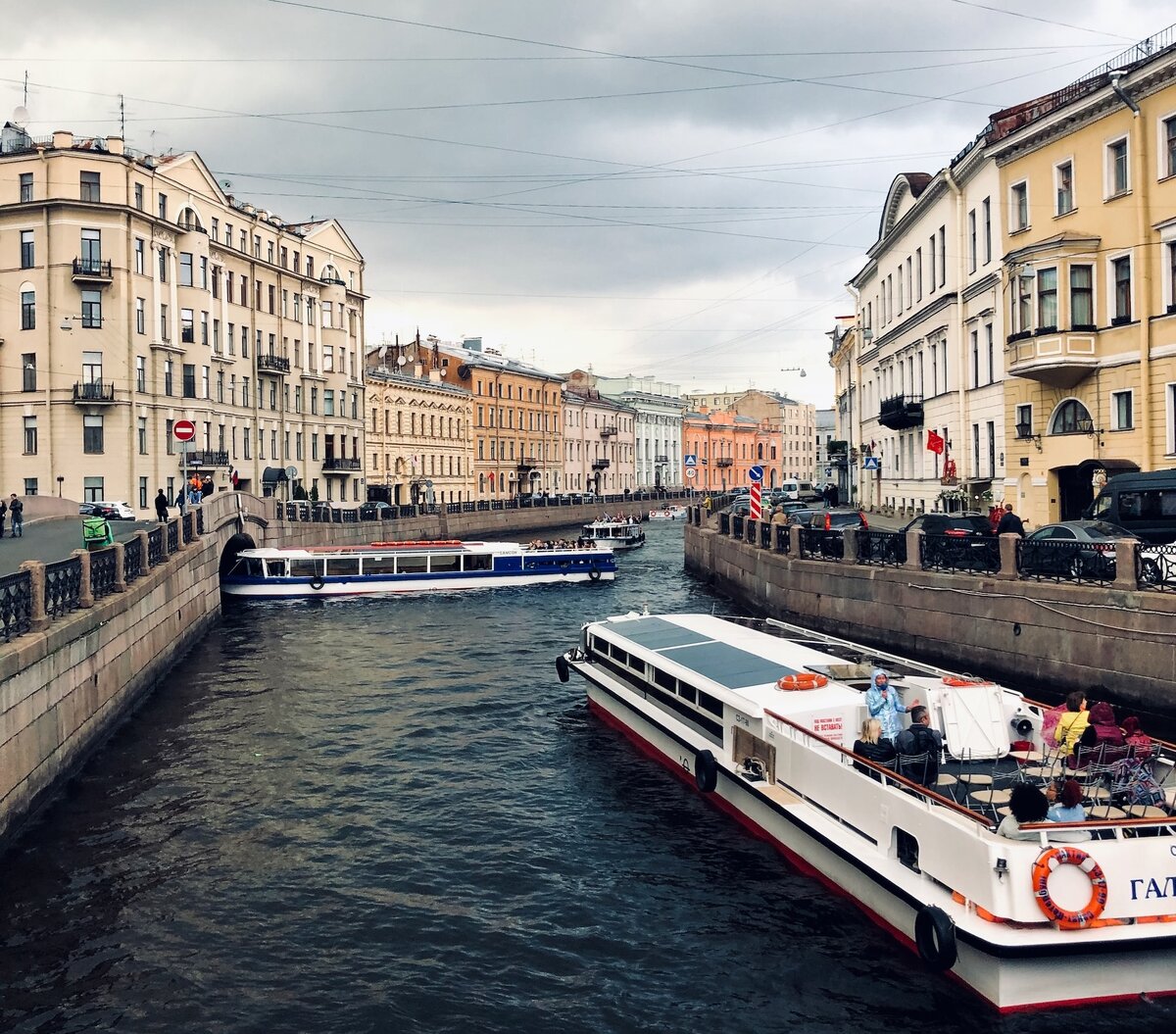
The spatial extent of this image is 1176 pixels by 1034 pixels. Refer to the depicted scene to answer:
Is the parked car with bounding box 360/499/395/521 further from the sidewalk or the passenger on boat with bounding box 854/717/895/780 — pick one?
the passenger on boat with bounding box 854/717/895/780

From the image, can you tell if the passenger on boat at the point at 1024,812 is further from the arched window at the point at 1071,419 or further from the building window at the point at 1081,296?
the building window at the point at 1081,296

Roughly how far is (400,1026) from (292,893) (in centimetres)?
326

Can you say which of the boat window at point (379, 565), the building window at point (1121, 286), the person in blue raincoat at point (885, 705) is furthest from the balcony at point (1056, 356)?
the boat window at point (379, 565)

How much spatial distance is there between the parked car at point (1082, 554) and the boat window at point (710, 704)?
745 cm

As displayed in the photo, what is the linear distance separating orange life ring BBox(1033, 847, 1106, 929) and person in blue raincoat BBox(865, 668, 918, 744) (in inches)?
131

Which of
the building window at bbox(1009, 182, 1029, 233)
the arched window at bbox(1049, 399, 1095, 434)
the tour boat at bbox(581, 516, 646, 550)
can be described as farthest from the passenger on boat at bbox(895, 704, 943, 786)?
the tour boat at bbox(581, 516, 646, 550)

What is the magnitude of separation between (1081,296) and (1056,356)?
1714 mm

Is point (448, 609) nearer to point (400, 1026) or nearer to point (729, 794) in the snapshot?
point (729, 794)

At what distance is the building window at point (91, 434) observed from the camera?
151 ft

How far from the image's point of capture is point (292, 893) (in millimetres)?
12328

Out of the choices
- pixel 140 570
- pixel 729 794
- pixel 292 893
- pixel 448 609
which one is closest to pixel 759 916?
pixel 729 794

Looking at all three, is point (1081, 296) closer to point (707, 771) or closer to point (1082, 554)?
point (1082, 554)

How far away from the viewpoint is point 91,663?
56.1 feet

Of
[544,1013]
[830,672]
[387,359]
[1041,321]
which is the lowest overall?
[544,1013]
